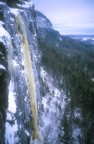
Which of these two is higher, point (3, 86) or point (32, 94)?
point (3, 86)

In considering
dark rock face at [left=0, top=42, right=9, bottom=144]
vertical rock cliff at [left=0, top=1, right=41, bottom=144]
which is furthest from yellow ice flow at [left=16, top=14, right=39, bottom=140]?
dark rock face at [left=0, top=42, right=9, bottom=144]

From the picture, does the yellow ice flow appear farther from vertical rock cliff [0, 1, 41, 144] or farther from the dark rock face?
the dark rock face

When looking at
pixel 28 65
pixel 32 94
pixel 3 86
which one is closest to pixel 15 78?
pixel 3 86

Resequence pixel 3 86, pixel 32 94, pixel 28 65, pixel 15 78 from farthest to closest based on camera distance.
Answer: pixel 32 94
pixel 28 65
pixel 15 78
pixel 3 86

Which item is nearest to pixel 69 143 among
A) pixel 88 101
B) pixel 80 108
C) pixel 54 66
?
pixel 80 108

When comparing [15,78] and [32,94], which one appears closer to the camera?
[15,78]

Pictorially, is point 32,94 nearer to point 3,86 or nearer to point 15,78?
point 15,78

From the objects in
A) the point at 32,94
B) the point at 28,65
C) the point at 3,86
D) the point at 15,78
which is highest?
the point at 3,86

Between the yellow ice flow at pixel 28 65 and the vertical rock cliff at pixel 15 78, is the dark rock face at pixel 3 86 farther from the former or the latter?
the yellow ice flow at pixel 28 65

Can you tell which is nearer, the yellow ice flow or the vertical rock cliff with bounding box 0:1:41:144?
the vertical rock cliff with bounding box 0:1:41:144

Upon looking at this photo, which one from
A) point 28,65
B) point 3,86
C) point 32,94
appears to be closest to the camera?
point 3,86

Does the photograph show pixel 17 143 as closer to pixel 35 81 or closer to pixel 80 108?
pixel 35 81
